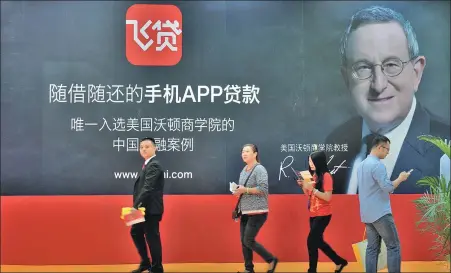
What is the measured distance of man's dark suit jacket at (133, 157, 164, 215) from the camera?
17.2 ft

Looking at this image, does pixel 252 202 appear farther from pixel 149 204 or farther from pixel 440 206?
pixel 440 206

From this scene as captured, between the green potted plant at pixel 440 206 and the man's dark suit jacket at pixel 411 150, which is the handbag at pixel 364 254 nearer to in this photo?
A: the green potted plant at pixel 440 206

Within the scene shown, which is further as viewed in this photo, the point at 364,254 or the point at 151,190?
the point at 364,254

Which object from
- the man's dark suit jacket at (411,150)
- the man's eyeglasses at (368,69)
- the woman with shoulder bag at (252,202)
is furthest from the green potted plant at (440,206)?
the woman with shoulder bag at (252,202)

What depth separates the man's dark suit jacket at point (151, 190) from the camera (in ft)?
17.2

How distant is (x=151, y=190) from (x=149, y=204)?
0.14m

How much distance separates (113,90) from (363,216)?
3029mm

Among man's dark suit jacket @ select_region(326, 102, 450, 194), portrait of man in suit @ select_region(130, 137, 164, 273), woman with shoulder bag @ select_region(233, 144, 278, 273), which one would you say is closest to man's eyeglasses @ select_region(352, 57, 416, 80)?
man's dark suit jacket @ select_region(326, 102, 450, 194)

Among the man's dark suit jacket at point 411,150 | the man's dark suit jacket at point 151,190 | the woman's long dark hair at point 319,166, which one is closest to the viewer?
the man's dark suit jacket at point 151,190

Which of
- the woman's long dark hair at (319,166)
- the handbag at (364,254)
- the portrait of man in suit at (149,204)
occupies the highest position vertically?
the woman's long dark hair at (319,166)

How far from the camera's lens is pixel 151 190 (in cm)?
527

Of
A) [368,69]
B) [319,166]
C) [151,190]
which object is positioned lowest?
[151,190]

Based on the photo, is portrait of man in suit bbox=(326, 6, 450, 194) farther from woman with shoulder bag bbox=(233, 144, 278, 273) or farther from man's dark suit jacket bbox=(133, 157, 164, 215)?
man's dark suit jacket bbox=(133, 157, 164, 215)

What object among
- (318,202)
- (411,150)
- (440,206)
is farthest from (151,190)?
(411,150)
